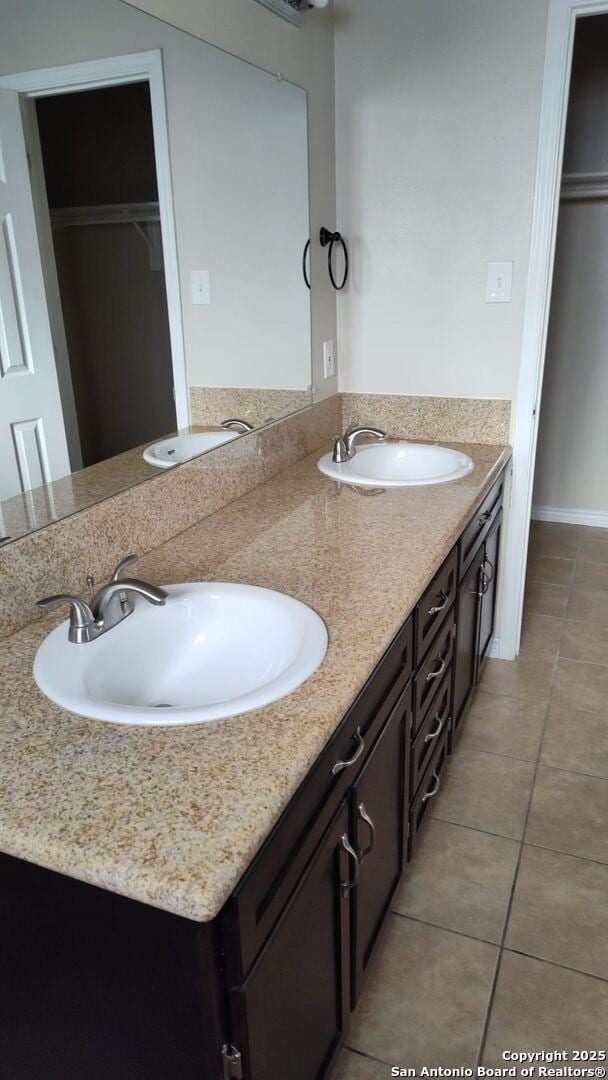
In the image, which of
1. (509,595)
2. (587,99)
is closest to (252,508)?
(509,595)

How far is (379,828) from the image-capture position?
4.54 feet

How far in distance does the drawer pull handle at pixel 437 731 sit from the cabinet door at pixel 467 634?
0.48 ft

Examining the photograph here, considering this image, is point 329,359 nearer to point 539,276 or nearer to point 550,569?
point 539,276

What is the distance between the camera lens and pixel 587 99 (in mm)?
3586

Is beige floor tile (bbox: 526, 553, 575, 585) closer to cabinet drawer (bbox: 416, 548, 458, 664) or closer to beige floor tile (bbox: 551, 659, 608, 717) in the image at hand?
beige floor tile (bbox: 551, 659, 608, 717)

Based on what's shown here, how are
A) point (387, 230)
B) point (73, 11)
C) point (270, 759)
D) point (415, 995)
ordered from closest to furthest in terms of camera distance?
point (270, 759), point (73, 11), point (415, 995), point (387, 230)

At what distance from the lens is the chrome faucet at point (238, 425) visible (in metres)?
1.90

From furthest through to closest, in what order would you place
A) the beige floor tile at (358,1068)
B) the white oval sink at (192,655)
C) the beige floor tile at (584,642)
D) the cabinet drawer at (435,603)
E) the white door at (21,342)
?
the beige floor tile at (584,642), the cabinet drawer at (435,603), the beige floor tile at (358,1068), the white door at (21,342), the white oval sink at (192,655)

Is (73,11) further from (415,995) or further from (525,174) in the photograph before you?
(415,995)

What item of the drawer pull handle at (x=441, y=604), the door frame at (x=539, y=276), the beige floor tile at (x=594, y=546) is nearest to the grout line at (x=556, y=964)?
the drawer pull handle at (x=441, y=604)

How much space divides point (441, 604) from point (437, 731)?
14.5 inches

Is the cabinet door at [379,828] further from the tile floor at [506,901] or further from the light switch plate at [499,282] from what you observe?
the light switch plate at [499,282]

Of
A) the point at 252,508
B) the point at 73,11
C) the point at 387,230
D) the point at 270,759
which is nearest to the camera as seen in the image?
the point at 270,759

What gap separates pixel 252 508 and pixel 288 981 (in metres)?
1.13
